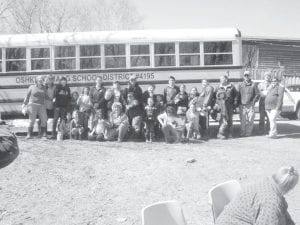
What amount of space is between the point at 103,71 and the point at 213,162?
5.14 meters

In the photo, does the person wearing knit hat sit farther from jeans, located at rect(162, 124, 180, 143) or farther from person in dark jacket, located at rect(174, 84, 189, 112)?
person in dark jacket, located at rect(174, 84, 189, 112)

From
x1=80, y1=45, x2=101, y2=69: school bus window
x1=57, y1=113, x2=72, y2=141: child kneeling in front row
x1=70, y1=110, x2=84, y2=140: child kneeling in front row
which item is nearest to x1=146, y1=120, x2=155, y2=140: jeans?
x1=70, y1=110, x2=84, y2=140: child kneeling in front row

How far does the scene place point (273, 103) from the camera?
11875 mm

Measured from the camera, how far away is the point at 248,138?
1188 centimetres

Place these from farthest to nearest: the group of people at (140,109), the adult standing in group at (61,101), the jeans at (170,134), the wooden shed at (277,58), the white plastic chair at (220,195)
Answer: the wooden shed at (277,58) → the adult standing in group at (61,101) → the group of people at (140,109) → the jeans at (170,134) → the white plastic chair at (220,195)

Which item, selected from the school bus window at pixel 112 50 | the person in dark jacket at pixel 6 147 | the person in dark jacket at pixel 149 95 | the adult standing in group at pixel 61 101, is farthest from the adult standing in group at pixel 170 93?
the person in dark jacket at pixel 6 147

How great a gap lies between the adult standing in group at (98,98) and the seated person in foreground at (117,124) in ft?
1.46

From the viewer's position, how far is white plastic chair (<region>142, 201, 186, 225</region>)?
3758 millimetres

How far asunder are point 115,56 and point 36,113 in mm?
2879

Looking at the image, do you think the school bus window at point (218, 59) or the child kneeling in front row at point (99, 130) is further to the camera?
the school bus window at point (218, 59)

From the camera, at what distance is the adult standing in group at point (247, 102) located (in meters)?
12.0

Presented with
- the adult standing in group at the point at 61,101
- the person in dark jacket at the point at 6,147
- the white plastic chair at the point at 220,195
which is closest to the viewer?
the person in dark jacket at the point at 6,147

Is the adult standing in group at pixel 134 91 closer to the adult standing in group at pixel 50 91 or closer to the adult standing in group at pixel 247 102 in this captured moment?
the adult standing in group at pixel 50 91

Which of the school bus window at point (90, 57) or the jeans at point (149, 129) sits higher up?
the school bus window at point (90, 57)
